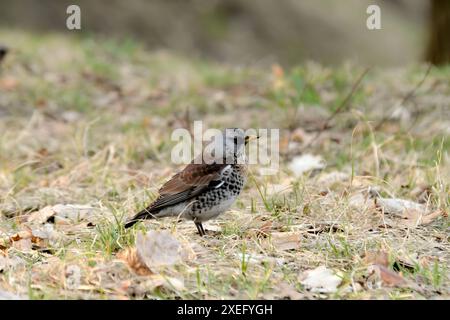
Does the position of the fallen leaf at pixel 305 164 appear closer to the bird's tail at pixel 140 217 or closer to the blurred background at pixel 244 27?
the bird's tail at pixel 140 217

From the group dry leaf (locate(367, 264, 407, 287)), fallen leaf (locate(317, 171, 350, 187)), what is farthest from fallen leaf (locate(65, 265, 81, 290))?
fallen leaf (locate(317, 171, 350, 187))

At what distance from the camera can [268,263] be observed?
356 cm

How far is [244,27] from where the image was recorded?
19.2 metres

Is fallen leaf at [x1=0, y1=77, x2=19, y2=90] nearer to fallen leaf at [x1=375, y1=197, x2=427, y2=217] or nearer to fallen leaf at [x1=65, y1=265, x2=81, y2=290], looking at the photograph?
fallen leaf at [x1=375, y1=197, x2=427, y2=217]

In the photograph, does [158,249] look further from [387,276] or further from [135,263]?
[387,276]

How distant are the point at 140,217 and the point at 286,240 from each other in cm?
81

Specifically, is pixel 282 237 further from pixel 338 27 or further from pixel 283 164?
pixel 338 27

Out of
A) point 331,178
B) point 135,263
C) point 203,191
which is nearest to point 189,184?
point 203,191

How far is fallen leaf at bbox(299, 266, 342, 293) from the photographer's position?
3.33 m

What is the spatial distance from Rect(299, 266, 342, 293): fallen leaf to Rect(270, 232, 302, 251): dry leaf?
1.22 feet

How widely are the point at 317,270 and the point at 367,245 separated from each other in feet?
1.53

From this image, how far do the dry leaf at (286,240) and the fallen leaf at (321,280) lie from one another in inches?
14.7

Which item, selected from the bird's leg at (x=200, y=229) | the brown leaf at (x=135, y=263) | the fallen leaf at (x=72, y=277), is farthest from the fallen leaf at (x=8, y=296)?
the bird's leg at (x=200, y=229)

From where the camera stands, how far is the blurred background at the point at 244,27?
18188mm
